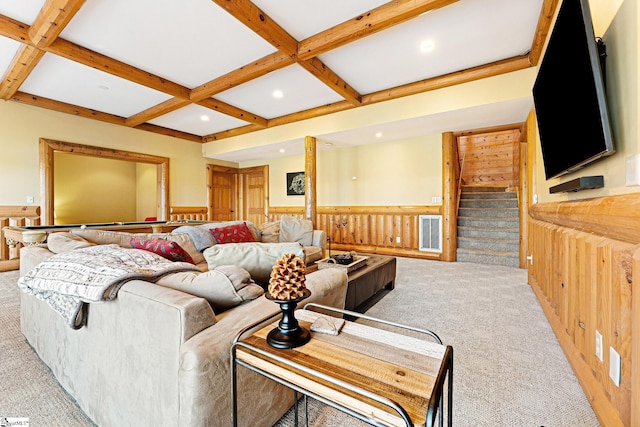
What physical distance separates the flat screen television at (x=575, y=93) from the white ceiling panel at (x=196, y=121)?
4.64 metres

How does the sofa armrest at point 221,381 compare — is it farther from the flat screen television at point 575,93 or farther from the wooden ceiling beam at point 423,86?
the wooden ceiling beam at point 423,86

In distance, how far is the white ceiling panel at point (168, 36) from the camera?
2.39 m

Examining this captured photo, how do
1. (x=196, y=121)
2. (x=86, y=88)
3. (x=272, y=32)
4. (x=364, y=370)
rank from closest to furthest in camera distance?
1. (x=364, y=370)
2. (x=272, y=32)
3. (x=86, y=88)
4. (x=196, y=121)

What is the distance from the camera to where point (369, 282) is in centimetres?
264

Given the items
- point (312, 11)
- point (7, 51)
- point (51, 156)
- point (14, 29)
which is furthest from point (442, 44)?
point (51, 156)

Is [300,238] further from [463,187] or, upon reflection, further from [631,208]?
[463,187]

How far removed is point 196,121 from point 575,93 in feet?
18.5

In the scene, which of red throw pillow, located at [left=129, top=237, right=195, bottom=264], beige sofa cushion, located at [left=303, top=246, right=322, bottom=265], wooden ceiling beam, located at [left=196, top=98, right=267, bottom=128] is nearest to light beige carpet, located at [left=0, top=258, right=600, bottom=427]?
red throw pillow, located at [left=129, top=237, right=195, bottom=264]

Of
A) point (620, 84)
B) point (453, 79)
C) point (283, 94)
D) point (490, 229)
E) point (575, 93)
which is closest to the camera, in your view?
point (620, 84)

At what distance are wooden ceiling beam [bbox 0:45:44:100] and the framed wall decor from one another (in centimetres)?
460

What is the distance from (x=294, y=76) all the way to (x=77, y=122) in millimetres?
3973

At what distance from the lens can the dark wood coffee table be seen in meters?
2.38

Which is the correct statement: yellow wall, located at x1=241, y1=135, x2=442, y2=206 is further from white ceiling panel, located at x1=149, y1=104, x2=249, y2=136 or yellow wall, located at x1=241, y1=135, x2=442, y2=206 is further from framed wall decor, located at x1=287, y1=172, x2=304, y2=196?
white ceiling panel, located at x1=149, y1=104, x2=249, y2=136

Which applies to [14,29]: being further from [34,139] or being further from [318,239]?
[318,239]
